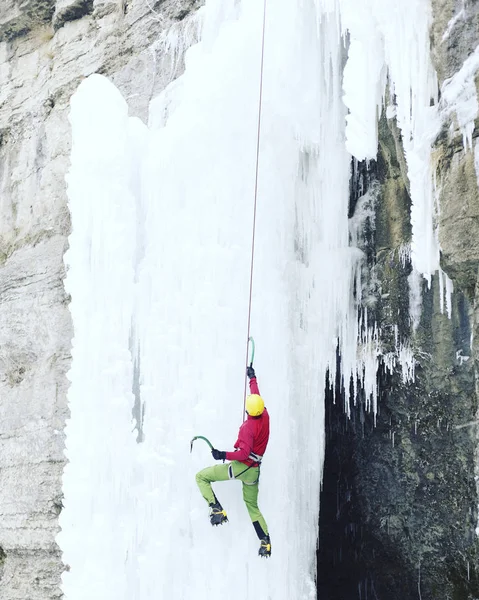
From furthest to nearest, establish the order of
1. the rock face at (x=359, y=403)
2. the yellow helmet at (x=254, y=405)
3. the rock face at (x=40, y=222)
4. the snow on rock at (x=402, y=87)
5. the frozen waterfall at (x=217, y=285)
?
the rock face at (x=40, y=222), the rock face at (x=359, y=403), the frozen waterfall at (x=217, y=285), the snow on rock at (x=402, y=87), the yellow helmet at (x=254, y=405)

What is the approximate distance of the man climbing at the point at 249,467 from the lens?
4934mm

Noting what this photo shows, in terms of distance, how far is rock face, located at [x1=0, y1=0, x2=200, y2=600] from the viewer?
671 cm

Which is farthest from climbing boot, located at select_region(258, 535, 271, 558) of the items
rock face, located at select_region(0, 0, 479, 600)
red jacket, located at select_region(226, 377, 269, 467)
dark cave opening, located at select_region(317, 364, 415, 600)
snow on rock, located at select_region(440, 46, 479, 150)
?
snow on rock, located at select_region(440, 46, 479, 150)

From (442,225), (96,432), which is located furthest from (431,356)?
(96,432)

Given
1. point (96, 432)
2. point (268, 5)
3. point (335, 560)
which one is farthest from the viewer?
point (335, 560)

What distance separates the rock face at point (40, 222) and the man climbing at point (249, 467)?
2109 millimetres

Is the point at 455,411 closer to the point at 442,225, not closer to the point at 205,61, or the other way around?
the point at 442,225

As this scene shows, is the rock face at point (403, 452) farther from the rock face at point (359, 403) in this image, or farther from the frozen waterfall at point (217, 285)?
the frozen waterfall at point (217, 285)

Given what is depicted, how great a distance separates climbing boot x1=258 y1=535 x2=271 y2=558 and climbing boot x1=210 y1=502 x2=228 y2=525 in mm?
338

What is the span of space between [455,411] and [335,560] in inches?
87.3

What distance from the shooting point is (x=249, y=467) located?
5.06 m

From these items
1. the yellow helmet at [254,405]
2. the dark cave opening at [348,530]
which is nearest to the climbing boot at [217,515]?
the yellow helmet at [254,405]

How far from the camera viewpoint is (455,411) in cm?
609

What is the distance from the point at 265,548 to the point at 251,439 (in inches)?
34.5
